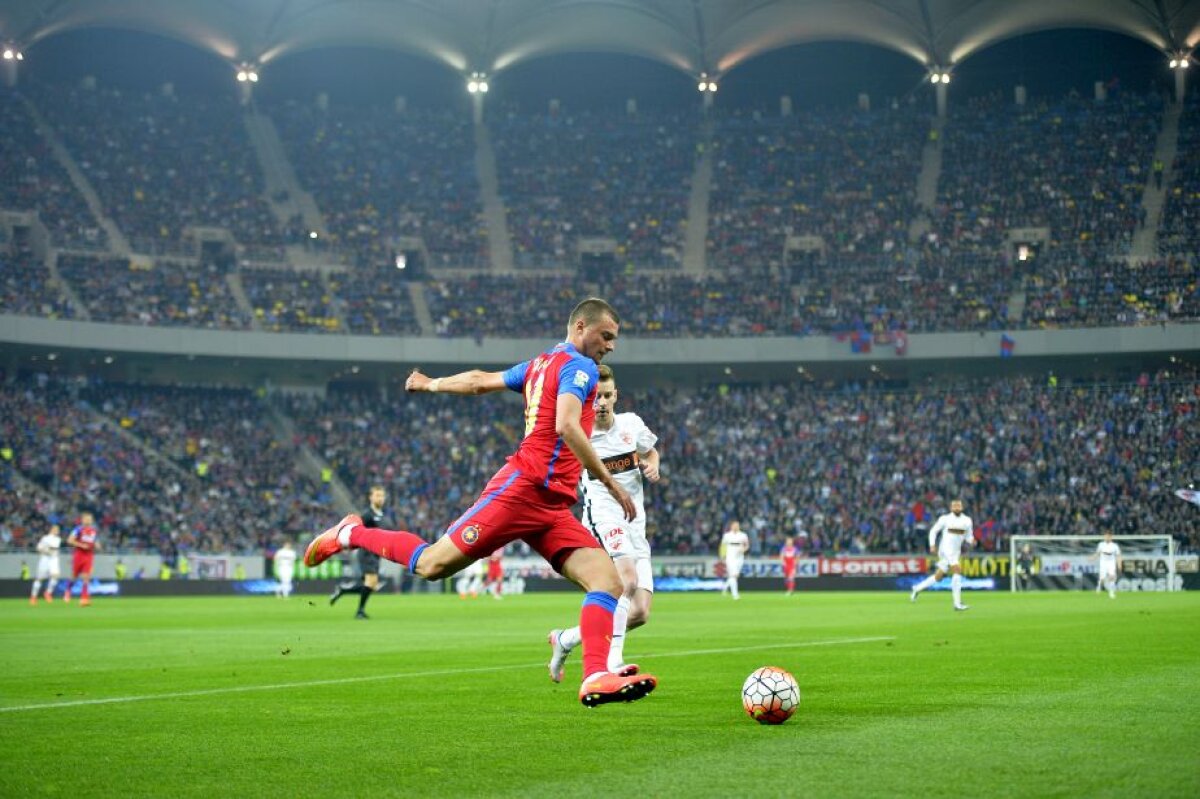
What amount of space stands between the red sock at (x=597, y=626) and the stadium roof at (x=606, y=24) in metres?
55.6

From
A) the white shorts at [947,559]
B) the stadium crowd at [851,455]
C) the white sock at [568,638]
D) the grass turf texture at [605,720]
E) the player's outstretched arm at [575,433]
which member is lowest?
the grass turf texture at [605,720]

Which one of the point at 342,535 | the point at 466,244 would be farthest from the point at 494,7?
the point at 342,535

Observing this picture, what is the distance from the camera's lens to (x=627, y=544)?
12461 mm

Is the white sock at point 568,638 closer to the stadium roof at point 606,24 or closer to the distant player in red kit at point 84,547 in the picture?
the distant player in red kit at point 84,547

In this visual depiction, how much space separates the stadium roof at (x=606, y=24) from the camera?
6072cm

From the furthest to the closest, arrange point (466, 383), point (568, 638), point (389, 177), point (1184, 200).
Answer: point (389, 177)
point (1184, 200)
point (568, 638)
point (466, 383)

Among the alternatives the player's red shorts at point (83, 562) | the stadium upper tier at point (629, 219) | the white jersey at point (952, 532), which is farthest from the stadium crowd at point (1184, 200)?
the player's red shorts at point (83, 562)

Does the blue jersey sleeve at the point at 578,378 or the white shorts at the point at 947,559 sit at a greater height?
the blue jersey sleeve at the point at 578,378

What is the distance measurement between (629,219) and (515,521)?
57848mm

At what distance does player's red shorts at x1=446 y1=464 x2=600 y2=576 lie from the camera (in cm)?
890

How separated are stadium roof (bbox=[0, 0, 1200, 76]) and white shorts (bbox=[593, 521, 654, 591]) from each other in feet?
170

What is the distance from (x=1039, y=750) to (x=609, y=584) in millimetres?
2876

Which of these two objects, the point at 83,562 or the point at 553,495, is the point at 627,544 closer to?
the point at 553,495

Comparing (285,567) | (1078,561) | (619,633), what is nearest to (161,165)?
(285,567)
